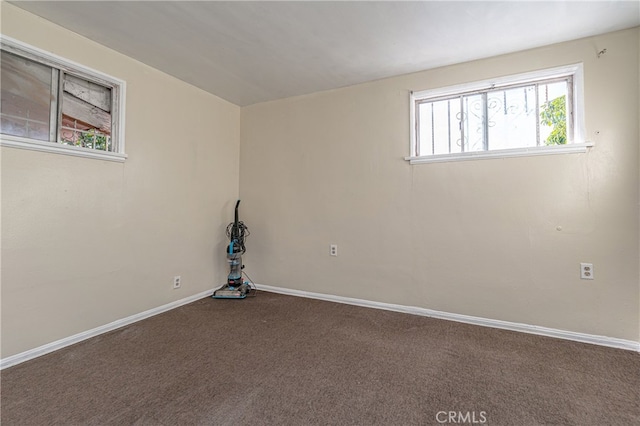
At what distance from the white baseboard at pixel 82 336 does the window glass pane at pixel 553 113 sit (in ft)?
12.7

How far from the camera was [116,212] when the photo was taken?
2518 mm

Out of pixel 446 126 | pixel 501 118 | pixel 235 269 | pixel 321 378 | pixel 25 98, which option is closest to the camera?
pixel 321 378

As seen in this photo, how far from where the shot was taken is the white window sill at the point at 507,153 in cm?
229

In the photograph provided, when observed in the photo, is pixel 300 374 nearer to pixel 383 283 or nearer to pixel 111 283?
pixel 383 283

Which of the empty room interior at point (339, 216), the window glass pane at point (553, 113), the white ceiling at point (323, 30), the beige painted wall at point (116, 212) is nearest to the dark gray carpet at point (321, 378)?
the empty room interior at point (339, 216)

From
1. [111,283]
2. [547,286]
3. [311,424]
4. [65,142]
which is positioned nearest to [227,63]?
[65,142]

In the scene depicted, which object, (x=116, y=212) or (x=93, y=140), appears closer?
(x=93, y=140)

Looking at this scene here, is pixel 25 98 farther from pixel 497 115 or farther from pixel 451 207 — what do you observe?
pixel 497 115

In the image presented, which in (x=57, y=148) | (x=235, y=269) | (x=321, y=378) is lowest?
(x=321, y=378)

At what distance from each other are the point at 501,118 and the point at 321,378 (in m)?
2.68

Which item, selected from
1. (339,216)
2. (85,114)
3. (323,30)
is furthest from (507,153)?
(85,114)

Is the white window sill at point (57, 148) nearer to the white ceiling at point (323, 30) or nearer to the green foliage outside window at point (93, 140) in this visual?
the green foliage outside window at point (93, 140)

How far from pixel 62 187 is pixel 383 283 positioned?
2940mm

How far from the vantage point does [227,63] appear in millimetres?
2701
